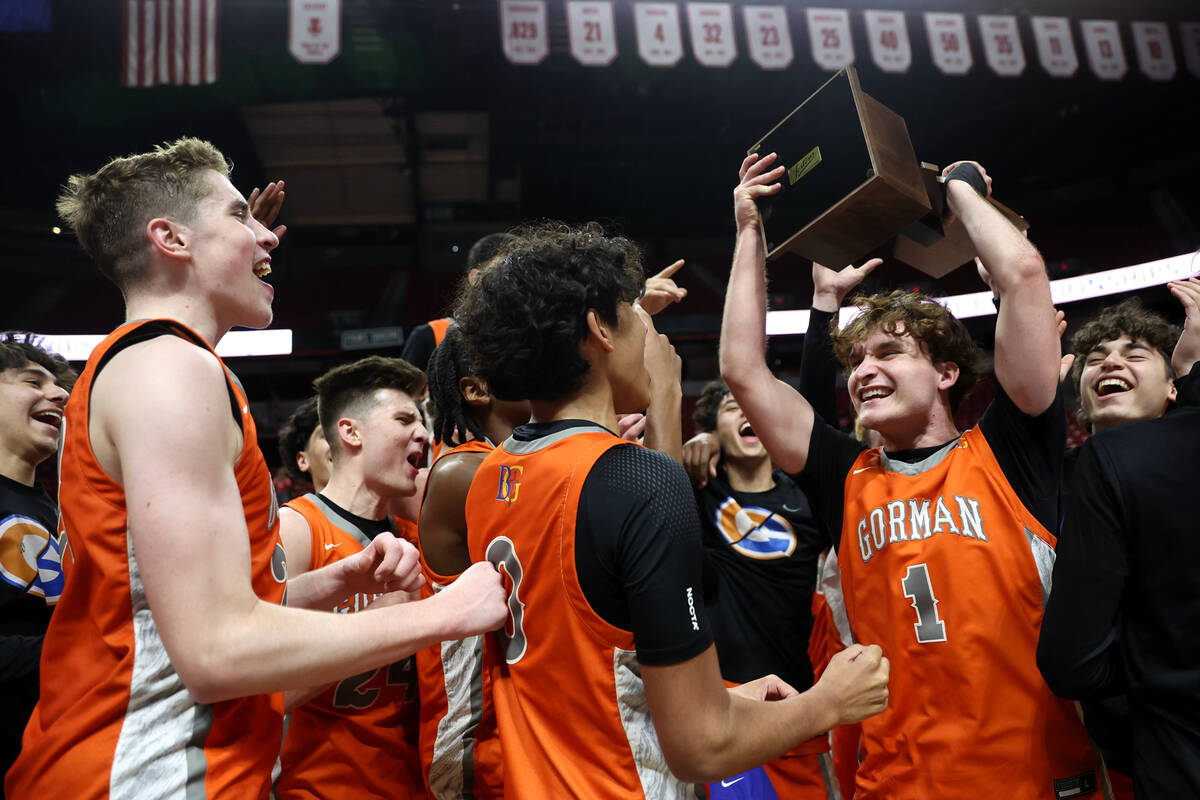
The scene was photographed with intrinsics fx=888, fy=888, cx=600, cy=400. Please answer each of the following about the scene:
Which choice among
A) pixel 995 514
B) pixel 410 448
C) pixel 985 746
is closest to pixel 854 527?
pixel 995 514

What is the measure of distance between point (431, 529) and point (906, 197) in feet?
4.75

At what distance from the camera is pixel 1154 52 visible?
10.8 m

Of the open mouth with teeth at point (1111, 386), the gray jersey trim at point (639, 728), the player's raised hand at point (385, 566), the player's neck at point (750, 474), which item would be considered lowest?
the gray jersey trim at point (639, 728)

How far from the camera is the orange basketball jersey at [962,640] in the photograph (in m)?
2.11

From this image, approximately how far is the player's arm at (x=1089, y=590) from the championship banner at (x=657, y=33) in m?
8.88

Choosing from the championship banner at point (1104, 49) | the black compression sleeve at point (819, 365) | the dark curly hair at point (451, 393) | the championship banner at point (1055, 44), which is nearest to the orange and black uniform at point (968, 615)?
the black compression sleeve at point (819, 365)

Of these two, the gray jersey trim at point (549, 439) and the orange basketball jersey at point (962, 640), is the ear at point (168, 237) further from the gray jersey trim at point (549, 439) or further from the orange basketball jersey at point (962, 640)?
the orange basketball jersey at point (962, 640)

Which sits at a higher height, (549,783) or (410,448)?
(410,448)

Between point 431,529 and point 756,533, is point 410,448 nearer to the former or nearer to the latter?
point 431,529

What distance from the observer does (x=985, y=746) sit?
2.11 meters

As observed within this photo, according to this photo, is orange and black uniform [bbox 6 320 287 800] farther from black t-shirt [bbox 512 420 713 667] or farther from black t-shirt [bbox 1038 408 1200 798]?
black t-shirt [bbox 1038 408 1200 798]

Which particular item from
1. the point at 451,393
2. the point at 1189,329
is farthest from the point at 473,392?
the point at 1189,329

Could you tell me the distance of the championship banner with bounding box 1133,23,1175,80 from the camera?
10.7 meters

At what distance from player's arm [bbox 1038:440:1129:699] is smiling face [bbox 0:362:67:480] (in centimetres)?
288
